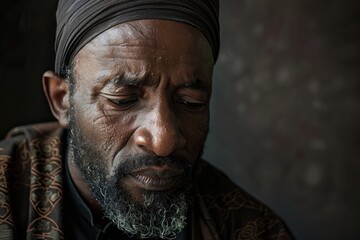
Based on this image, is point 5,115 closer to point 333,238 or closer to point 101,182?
point 101,182

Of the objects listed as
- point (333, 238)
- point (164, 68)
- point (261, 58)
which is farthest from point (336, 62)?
point (164, 68)

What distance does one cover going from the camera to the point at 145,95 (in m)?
1.92

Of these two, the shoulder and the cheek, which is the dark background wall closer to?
the shoulder

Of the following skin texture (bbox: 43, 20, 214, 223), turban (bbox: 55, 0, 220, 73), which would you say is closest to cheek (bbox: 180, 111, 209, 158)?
skin texture (bbox: 43, 20, 214, 223)

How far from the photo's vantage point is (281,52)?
124 inches

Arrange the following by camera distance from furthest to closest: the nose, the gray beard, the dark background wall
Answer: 1. the dark background wall
2. the gray beard
3. the nose

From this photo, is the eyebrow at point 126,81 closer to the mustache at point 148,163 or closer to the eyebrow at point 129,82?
the eyebrow at point 129,82

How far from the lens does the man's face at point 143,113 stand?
1.90 metres

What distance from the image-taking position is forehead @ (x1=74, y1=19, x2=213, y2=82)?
1910 millimetres

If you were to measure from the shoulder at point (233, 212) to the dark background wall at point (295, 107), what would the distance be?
819 millimetres

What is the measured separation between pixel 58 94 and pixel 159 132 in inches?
20.9

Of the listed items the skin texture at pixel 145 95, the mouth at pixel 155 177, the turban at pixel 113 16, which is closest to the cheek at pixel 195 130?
the skin texture at pixel 145 95

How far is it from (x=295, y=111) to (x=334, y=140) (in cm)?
24

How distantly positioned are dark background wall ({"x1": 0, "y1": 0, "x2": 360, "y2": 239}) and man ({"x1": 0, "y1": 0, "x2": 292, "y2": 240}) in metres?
1.02
